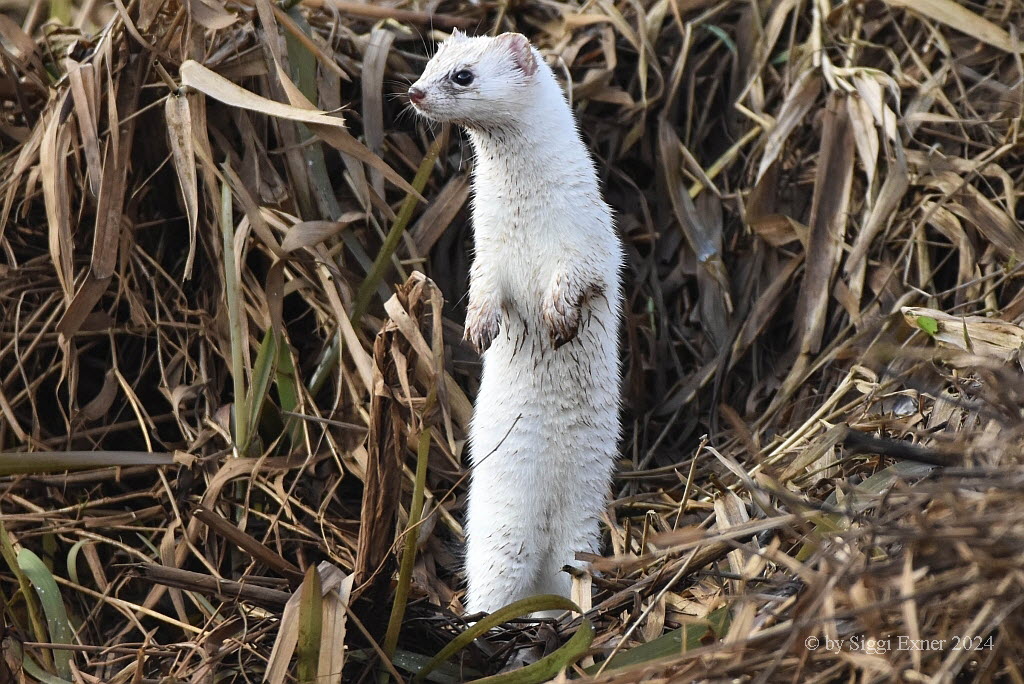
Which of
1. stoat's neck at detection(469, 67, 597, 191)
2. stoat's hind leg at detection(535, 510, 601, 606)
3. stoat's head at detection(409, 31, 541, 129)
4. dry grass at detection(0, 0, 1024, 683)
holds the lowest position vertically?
stoat's hind leg at detection(535, 510, 601, 606)

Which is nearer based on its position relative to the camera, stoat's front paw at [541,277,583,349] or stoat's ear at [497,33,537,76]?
stoat's front paw at [541,277,583,349]

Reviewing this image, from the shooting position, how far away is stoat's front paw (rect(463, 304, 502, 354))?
307cm

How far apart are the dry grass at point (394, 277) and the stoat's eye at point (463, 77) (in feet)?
1.27

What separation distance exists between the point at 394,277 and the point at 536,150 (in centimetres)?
102

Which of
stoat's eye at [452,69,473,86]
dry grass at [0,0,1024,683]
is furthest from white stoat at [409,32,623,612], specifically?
dry grass at [0,0,1024,683]

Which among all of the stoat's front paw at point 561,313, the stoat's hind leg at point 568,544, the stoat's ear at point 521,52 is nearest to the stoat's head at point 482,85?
the stoat's ear at point 521,52

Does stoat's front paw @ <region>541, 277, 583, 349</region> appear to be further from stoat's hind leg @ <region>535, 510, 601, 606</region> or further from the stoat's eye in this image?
the stoat's eye

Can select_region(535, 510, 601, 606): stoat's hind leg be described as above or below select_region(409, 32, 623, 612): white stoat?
below

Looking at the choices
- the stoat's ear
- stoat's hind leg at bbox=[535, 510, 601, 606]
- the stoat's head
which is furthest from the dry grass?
the stoat's ear

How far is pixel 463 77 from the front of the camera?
3.09 meters

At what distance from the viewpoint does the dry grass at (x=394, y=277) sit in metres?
2.96

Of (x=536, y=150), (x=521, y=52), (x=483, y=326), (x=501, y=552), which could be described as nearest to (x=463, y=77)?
(x=521, y=52)

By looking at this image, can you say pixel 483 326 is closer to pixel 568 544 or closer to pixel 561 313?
pixel 561 313

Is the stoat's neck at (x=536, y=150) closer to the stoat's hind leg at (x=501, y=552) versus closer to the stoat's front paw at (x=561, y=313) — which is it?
the stoat's front paw at (x=561, y=313)
